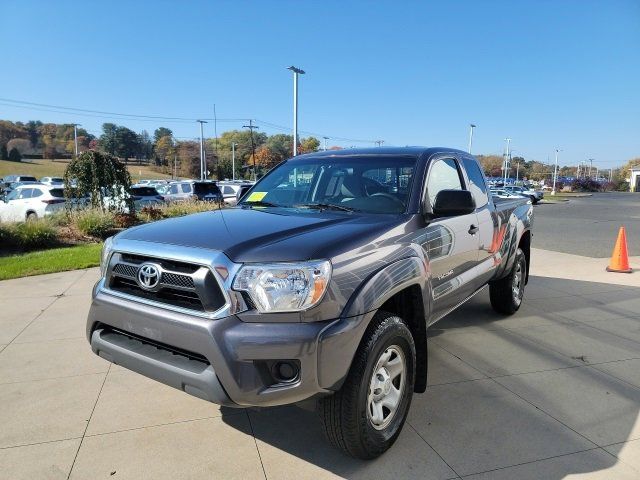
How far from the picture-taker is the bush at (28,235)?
1045 centimetres

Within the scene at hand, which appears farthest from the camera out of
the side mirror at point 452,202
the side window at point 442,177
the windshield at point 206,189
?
the windshield at point 206,189

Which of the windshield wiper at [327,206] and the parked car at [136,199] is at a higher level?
the windshield wiper at [327,206]

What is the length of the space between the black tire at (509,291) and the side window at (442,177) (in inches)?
68.8

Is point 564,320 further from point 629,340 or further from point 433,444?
point 433,444

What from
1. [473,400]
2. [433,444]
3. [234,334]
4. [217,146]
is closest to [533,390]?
[473,400]

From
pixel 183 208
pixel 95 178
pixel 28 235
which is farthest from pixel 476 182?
pixel 95 178

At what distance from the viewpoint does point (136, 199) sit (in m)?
17.6

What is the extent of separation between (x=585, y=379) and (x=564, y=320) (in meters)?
1.76

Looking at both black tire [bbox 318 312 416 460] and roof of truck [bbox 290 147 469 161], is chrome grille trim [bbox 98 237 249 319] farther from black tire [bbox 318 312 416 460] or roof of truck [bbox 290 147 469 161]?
roof of truck [bbox 290 147 469 161]

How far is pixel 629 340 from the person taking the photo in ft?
15.7

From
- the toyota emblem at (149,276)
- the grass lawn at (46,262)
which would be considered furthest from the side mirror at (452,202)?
the grass lawn at (46,262)

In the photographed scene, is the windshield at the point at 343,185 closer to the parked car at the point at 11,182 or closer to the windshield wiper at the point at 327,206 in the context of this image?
the windshield wiper at the point at 327,206

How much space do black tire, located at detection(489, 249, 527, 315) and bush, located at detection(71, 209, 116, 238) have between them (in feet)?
34.3

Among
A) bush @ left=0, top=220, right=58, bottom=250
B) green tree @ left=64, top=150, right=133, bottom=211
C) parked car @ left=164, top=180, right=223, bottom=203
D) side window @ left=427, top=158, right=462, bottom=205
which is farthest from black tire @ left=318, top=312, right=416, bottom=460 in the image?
parked car @ left=164, top=180, right=223, bottom=203
